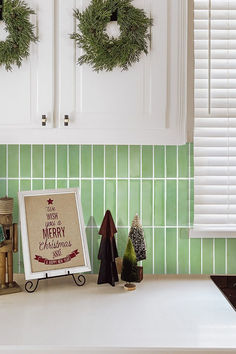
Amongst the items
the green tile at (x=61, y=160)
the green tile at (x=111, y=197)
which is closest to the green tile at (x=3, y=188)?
the green tile at (x=61, y=160)

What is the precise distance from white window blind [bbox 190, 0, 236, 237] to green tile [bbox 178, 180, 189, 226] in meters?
0.04

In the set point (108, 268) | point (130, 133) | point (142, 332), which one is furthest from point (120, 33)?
point (142, 332)

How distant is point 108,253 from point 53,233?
242 millimetres

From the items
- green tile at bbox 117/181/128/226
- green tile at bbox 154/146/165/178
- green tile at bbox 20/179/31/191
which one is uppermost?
green tile at bbox 154/146/165/178

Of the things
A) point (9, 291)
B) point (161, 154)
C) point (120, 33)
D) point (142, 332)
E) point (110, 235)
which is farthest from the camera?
point (161, 154)

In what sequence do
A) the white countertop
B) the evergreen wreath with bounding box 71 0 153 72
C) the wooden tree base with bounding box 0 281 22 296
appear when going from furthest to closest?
the wooden tree base with bounding box 0 281 22 296 → the evergreen wreath with bounding box 71 0 153 72 → the white countertop

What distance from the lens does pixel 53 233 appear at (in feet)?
5.84

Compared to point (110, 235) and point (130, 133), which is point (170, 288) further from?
point (130, 133)

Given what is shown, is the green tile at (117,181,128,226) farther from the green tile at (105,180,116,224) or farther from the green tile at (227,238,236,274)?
the green tile at (227,238,236,274)

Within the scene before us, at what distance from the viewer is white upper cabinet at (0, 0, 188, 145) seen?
1.60 m

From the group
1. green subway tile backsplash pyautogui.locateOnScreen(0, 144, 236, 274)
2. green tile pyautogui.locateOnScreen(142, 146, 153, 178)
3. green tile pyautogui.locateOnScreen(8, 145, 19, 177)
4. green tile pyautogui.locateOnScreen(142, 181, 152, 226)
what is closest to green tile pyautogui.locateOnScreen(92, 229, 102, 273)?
green subway tile backsplash pyautogui.locateOnScreen(0, 144, 236, 274)

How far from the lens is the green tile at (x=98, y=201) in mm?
1975

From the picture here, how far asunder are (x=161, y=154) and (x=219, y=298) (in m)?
0.67

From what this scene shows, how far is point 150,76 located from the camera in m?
1.60
